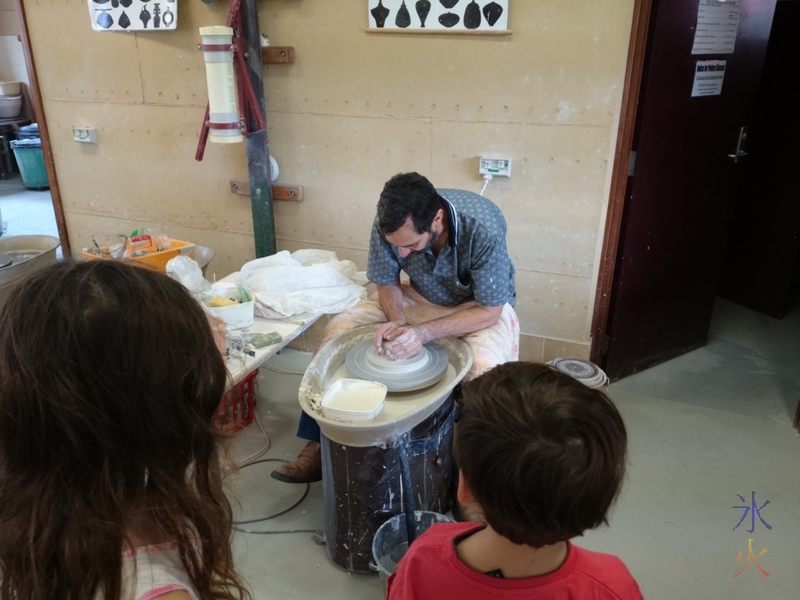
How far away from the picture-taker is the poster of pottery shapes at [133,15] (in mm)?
2727

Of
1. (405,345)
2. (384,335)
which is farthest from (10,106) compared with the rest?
(405,345)

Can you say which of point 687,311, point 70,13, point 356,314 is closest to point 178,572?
point 356,314

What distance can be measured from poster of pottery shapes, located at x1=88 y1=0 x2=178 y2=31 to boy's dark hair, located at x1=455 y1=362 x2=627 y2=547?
102 inches

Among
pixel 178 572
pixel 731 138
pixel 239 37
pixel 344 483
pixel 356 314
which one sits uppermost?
pixel 239 37

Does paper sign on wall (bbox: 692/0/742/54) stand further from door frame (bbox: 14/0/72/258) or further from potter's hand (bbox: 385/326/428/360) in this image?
door frame (bbox: 14/0/72/258)

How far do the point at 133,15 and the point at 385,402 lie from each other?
2.22 m

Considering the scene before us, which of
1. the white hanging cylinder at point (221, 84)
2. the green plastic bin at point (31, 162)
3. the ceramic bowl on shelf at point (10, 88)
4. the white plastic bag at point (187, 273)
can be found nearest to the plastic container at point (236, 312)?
the white plastic bag at point (187, 273)

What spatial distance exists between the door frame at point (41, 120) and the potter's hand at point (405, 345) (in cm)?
207

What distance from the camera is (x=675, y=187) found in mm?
2693

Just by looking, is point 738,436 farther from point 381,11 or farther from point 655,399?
point 381,11

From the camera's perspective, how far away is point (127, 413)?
70 centimetres

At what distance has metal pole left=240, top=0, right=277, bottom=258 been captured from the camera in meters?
2.52

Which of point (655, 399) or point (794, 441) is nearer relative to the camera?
point (794, 441)

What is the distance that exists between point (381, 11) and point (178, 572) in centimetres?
227
